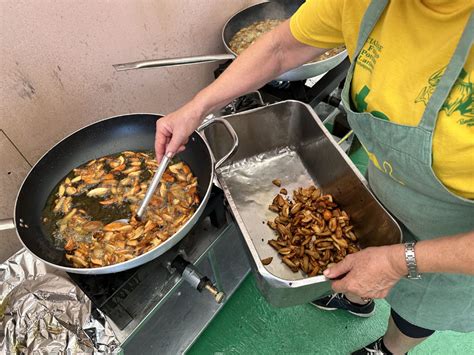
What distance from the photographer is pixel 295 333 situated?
58.1 inches

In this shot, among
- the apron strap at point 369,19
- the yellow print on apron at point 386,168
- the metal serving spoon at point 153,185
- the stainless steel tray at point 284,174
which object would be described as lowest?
the stainless steel tray at point 284,174

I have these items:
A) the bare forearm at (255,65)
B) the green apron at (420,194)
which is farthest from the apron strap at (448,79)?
the bare forearm at (255,65)

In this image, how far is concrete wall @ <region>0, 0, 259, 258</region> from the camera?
0.93 meters

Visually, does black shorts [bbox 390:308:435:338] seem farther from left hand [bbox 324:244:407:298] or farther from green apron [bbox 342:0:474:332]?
left hand [bbox 324:244:407:298]

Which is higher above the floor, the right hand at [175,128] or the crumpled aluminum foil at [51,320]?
the right hand at [175,128]

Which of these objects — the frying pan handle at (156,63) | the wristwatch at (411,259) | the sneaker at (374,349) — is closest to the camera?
the wristwatch at (411,259)

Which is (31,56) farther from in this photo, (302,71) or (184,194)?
(302,71)

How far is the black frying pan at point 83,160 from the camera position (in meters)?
0.90

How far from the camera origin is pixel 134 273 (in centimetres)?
88

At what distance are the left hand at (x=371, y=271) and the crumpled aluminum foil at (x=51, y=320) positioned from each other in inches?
23.6

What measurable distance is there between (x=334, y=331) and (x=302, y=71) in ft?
3.69

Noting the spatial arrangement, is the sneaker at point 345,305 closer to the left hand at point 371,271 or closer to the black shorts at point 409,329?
the black shorts at point 409,329

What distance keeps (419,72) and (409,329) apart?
89 centimetres

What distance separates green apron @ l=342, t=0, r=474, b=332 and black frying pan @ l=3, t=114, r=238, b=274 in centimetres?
44
